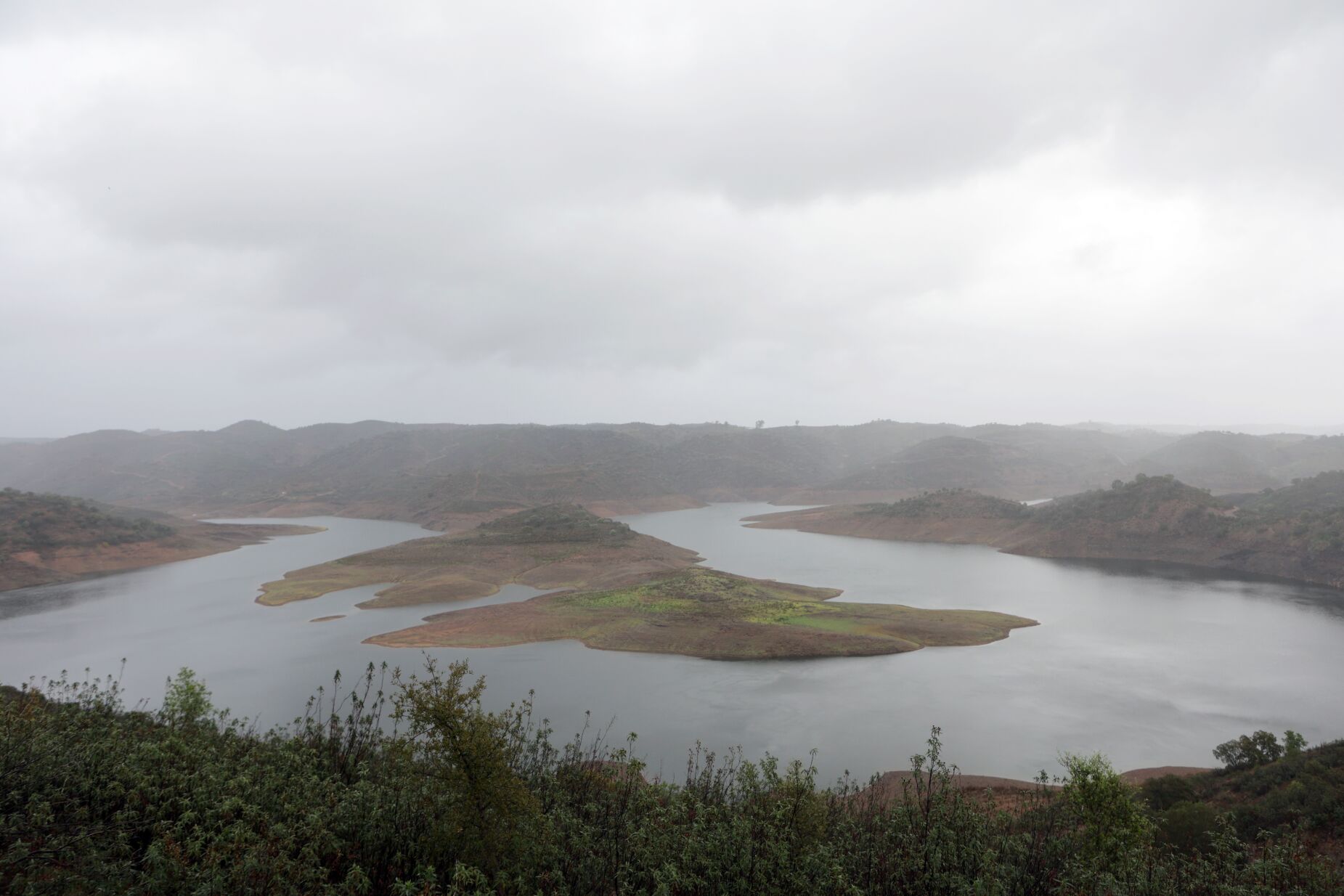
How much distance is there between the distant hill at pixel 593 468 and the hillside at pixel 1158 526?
123 ft

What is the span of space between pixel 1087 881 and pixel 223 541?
328ft

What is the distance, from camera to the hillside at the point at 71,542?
2368 inches

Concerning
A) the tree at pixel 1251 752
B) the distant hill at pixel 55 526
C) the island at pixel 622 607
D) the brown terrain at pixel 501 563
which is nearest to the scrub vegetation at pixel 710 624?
the island at pixel 622 607

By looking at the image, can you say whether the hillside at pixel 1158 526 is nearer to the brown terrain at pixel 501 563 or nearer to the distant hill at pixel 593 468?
the brown terrain at pixel 501 563

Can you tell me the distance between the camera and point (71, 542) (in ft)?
216

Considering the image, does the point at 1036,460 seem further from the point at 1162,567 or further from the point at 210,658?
the point at 210,658

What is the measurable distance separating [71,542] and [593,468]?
8429cm

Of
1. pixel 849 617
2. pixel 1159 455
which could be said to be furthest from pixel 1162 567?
pixel 1159 455

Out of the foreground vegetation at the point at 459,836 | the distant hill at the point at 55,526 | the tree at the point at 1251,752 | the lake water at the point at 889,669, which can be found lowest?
the lake water at the point at 889,669

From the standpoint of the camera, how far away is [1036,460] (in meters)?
135

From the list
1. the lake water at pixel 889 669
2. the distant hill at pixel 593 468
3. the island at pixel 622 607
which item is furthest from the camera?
the distant hill at pixel 593 468

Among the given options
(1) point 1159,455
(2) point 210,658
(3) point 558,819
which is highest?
(1) point 1159,455

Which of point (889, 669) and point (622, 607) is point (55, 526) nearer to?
point (622, 607)

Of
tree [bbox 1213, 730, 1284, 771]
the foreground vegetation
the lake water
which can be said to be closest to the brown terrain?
the lake water
